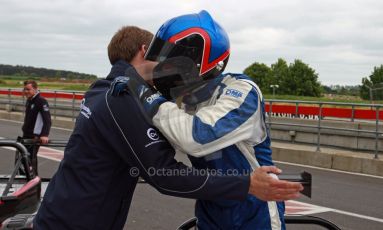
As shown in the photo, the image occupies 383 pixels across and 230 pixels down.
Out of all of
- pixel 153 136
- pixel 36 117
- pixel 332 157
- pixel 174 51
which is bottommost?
pixel 332 157

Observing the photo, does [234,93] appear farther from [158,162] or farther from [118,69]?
[118,69]

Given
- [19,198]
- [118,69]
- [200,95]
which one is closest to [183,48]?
[200,95]

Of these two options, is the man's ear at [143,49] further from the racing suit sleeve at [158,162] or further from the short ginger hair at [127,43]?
the racing suit sleeve at [158,162]

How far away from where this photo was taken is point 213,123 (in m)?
1.68

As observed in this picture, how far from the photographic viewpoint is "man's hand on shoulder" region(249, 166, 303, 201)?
5.50 feet

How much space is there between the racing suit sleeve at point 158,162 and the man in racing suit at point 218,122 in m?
0.05

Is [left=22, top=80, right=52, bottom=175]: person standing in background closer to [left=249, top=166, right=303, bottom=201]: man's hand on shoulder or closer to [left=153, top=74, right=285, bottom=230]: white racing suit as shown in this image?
[left=153, top=74, right=285, bottom=230]: white racing suit

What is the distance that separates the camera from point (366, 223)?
6.51 metres

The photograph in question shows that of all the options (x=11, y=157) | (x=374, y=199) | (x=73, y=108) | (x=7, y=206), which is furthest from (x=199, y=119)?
(x=73, y=108)

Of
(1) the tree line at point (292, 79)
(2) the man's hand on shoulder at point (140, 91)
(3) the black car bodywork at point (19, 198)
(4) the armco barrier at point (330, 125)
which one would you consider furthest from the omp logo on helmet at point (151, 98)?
(1) the tree line at point (292, 79)

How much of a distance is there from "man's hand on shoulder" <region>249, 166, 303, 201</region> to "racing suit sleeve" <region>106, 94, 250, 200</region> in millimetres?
27

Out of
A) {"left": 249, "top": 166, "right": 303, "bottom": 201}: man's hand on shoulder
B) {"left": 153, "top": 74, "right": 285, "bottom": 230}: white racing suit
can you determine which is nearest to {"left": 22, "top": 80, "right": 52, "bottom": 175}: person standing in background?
{"left": 153, "top": 74, "right": 285, "bottom": 230}: white racing suit

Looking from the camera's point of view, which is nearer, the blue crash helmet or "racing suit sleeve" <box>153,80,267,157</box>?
"racing suit sleeve" <box>153,80,267,157</box>

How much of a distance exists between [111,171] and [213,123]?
0.42 meters
